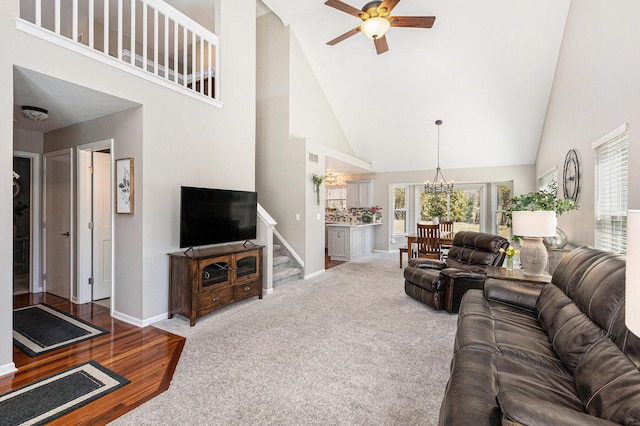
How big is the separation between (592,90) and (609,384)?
356 cm

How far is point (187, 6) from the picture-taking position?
4949 millimetres

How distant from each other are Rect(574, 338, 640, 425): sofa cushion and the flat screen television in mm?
3524

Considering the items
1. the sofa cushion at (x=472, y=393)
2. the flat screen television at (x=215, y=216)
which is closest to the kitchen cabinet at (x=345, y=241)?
the flat screen television at (x=215, y=216)

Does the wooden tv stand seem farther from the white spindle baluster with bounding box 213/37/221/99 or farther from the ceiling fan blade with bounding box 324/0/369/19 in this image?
the ceiling fan blade with bounding box 324/0/369/19

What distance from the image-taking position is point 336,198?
9.88 metres

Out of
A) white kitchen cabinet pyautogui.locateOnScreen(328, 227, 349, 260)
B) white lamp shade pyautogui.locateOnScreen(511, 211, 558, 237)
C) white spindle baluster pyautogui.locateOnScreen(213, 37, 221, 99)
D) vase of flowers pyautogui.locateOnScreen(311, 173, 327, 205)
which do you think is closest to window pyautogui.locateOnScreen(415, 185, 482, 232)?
white kitchen cabinet pyautogui.locateOnScreen(328, 227, 349, 260)

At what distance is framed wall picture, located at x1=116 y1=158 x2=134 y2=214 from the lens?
11.2ft

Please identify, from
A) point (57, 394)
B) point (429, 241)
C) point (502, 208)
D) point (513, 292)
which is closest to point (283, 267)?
point (429, 241)

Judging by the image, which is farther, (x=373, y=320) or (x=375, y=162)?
(x=375, y=162)

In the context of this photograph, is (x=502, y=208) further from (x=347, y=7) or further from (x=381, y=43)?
(x=347, y=7)

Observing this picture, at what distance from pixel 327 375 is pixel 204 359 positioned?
1094mm

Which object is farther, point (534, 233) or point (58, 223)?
point (58, 223)

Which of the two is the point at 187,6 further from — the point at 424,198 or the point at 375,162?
the point at 424,198

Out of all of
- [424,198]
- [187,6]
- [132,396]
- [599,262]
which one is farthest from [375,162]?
[132,396]
